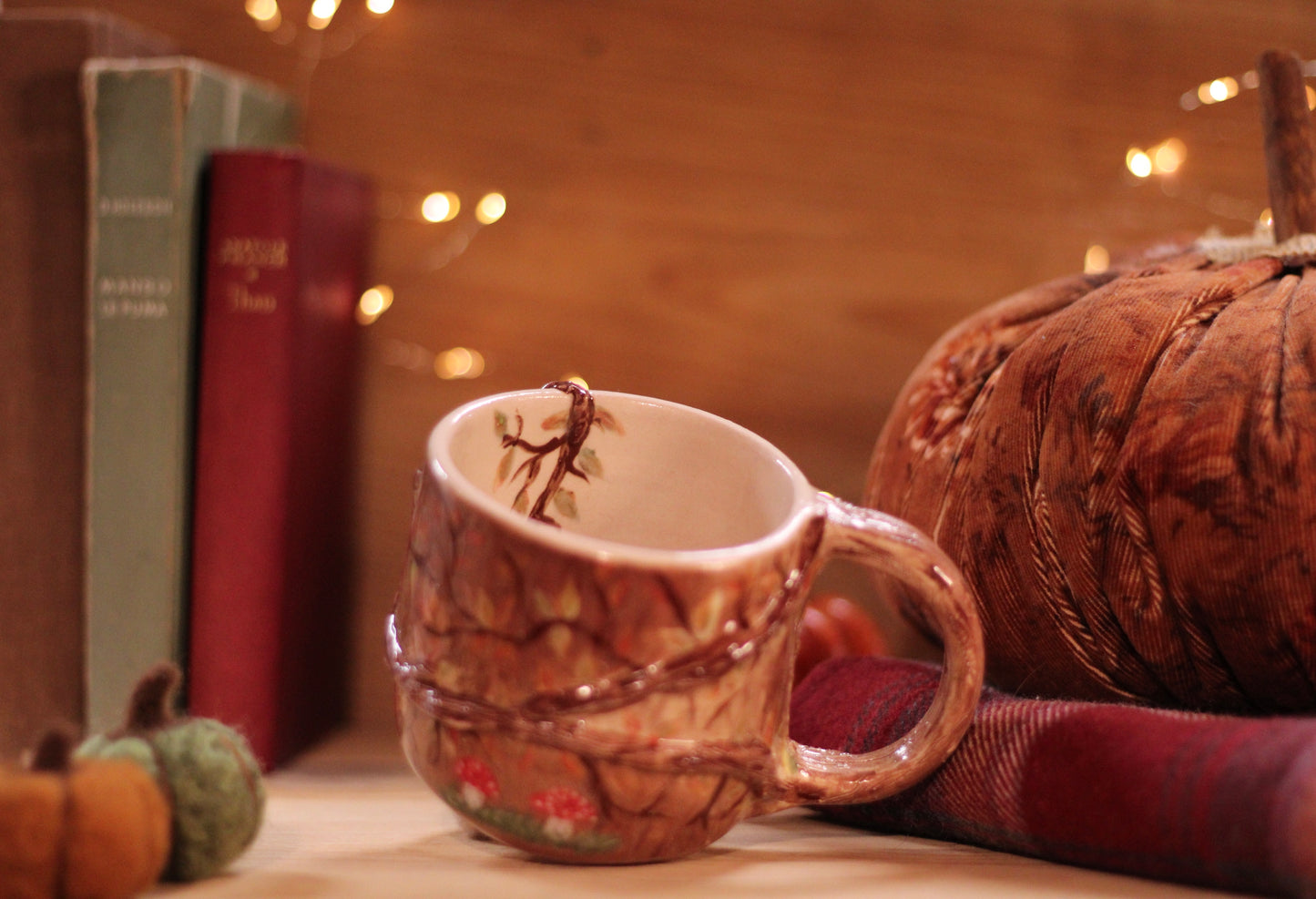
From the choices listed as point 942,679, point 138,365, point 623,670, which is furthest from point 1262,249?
point 138,365

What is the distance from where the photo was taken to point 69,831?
12.2 inches

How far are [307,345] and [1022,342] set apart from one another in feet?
1.43

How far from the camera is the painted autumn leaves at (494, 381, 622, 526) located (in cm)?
48

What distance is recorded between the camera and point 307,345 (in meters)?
0.69

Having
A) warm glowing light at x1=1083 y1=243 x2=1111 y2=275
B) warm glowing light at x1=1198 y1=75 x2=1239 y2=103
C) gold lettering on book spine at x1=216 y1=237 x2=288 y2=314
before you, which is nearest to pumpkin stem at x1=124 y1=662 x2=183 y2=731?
gold lettering on book spine at x1=216 y1=237 x2=288 y2=314

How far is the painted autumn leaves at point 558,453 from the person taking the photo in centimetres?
48

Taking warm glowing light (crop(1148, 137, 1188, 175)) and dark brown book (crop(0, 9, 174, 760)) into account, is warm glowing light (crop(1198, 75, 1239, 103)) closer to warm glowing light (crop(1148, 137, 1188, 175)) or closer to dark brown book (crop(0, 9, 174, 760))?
warm glowing light (crop(1148, 137, 1188, 175))

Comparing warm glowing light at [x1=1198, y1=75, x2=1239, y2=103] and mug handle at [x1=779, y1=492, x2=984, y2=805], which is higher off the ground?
warm glowing light at [x1=1198, y1=75, x2=1239, y2=103]

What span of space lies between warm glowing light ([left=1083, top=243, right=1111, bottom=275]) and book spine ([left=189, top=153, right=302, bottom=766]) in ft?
1.91

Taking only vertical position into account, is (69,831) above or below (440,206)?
below

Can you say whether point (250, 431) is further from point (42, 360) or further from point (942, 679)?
point (942, 679)

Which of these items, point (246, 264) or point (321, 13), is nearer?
point (246, 264)

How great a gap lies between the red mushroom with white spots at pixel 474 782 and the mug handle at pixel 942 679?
11 cm

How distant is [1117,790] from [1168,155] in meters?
0.61
